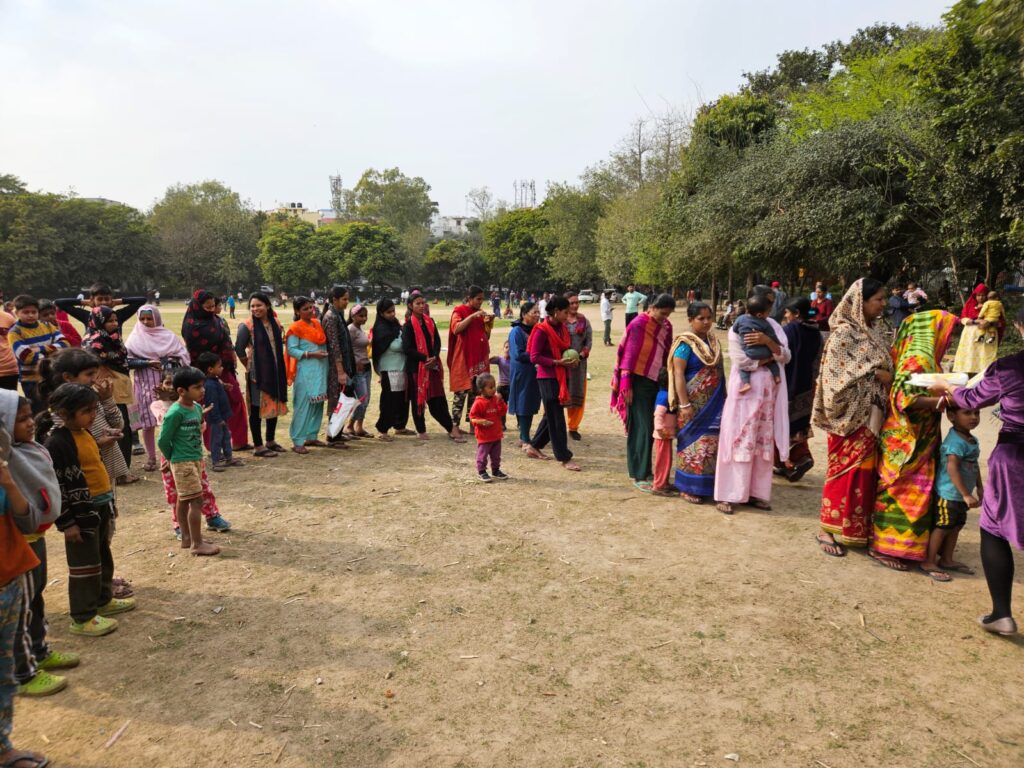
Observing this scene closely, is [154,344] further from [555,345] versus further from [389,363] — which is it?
[555,345]

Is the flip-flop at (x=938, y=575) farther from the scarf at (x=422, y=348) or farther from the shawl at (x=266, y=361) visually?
the shawl at (x=266, y=361)

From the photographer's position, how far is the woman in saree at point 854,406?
4344 mm

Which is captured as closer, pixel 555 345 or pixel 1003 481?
pixel 1003 481

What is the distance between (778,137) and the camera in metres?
22.0

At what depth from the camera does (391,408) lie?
7.99 metres

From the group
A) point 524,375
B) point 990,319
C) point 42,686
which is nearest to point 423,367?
point 524,375

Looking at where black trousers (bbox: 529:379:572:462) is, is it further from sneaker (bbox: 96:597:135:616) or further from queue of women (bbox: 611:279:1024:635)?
sneaker (bbox: 96:597:135:616)

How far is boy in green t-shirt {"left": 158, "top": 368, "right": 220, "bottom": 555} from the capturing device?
4.31m

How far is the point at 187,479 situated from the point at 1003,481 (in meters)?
4.89

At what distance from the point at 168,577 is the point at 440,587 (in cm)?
183

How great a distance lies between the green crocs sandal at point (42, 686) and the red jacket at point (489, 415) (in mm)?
3604

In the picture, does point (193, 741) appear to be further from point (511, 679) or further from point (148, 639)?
point (511, 679)

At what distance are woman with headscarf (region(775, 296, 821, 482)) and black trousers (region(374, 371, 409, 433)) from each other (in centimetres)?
444

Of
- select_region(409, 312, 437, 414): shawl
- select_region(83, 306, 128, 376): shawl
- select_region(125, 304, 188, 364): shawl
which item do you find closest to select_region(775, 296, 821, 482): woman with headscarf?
select_region(409, 312, 437, 414): shawl
